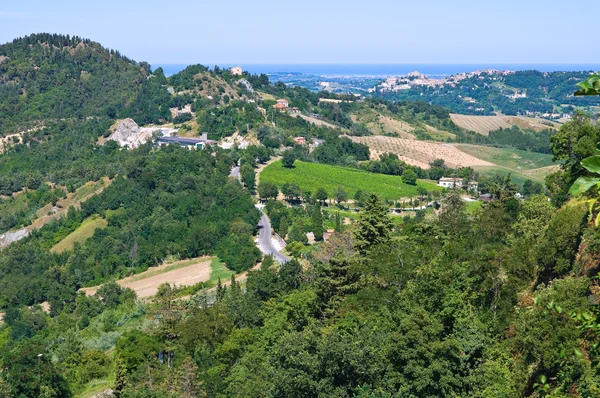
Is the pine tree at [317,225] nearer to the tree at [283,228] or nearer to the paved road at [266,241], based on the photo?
the tree at [283,228]

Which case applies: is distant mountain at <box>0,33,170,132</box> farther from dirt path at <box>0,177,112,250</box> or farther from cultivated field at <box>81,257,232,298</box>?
cultivated field at <box>81,257,232,298</box>

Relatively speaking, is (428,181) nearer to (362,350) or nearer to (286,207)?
(286,207)

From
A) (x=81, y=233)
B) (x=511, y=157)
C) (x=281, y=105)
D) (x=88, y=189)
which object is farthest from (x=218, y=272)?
(x=511, y=157)

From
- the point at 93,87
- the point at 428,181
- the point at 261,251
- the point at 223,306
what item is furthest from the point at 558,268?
the point at 93,87

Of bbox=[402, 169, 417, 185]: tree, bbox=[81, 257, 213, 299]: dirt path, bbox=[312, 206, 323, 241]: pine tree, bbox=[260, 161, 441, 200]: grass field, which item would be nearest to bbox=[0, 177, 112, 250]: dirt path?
bbox=[81, 257, 213, 299]: dirt path

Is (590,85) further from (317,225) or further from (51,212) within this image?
(51,212)

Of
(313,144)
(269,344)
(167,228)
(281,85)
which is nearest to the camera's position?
(269,344)

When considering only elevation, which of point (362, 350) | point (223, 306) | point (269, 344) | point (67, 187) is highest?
point (362, 350)
